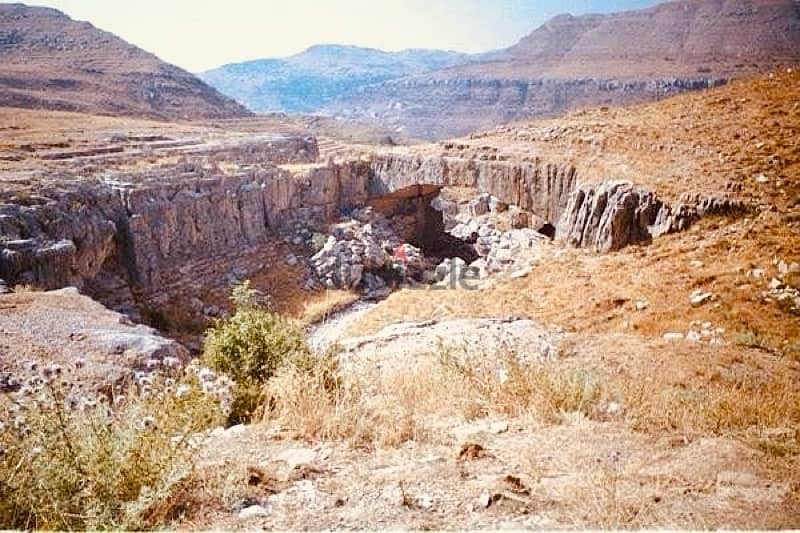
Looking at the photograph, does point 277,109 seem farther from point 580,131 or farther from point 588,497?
A: point 588,497

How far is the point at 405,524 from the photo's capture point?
8.18 feet

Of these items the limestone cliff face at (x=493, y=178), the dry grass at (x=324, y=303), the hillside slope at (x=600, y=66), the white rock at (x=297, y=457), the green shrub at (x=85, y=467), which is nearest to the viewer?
the green shrub at (x=85, y=467)

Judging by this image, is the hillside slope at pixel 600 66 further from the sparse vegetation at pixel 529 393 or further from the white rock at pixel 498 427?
the white rock at pixel 498 427

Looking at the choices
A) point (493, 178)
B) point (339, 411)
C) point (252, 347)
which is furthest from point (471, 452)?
point (493, 178)

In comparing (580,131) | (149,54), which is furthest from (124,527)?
(149,54)

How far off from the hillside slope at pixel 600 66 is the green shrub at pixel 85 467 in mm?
52129

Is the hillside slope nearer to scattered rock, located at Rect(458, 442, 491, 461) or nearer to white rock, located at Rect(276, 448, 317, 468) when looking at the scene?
scattered rock, located at Rect(458, 442, 491, 461)

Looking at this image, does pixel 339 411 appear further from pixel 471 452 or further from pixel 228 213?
pixel 228 213

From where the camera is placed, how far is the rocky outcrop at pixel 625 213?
1216cm

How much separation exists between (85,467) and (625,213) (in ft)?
42.1

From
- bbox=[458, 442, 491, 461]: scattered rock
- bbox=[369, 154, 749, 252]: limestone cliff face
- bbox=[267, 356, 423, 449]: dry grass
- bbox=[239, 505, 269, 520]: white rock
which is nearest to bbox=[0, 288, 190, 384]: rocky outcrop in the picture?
bbox=[267, 356, 423, 449]: dry grass

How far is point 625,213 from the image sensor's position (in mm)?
13289

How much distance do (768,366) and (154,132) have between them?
28.6 m

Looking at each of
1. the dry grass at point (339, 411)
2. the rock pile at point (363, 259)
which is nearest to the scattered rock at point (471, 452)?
the dry grass at point (339, 411)
